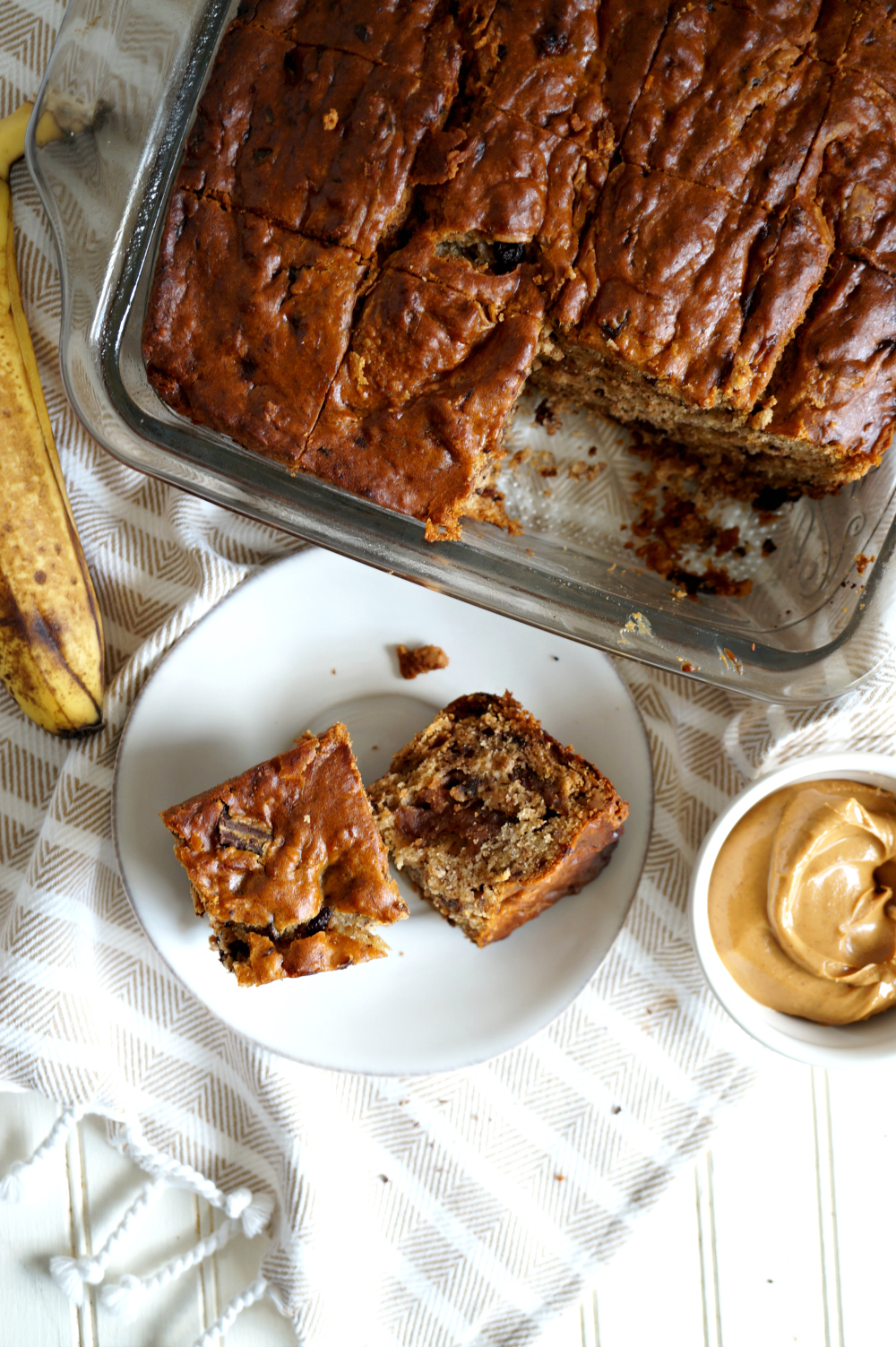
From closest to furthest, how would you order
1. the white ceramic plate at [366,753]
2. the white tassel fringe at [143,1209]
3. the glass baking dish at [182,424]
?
the glass baking dish at [182,424] → the white ceramic plate at [366,753] → the white tassel fringe at [143,1209]

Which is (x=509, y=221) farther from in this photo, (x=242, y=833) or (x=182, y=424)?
(x=242, y=833)

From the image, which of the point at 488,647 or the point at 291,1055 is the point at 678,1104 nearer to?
the point at 291,1055

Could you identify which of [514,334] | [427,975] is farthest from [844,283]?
[427,975]

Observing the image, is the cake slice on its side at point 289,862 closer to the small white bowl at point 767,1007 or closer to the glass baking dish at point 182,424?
the glass baking dish at point 182,424

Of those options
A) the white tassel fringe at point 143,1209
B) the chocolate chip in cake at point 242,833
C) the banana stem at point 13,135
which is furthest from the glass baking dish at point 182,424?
the white tassel fringe at point 143,1209

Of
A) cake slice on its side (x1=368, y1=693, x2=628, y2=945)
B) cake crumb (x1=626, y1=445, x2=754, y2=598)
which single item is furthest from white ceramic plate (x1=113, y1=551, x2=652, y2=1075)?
cake crumb (x1=626, y1=445, x2=754, y2=598)

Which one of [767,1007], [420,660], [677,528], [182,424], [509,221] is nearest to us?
[509,221]

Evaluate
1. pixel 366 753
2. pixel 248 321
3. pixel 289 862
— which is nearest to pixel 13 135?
pixel 248 321
